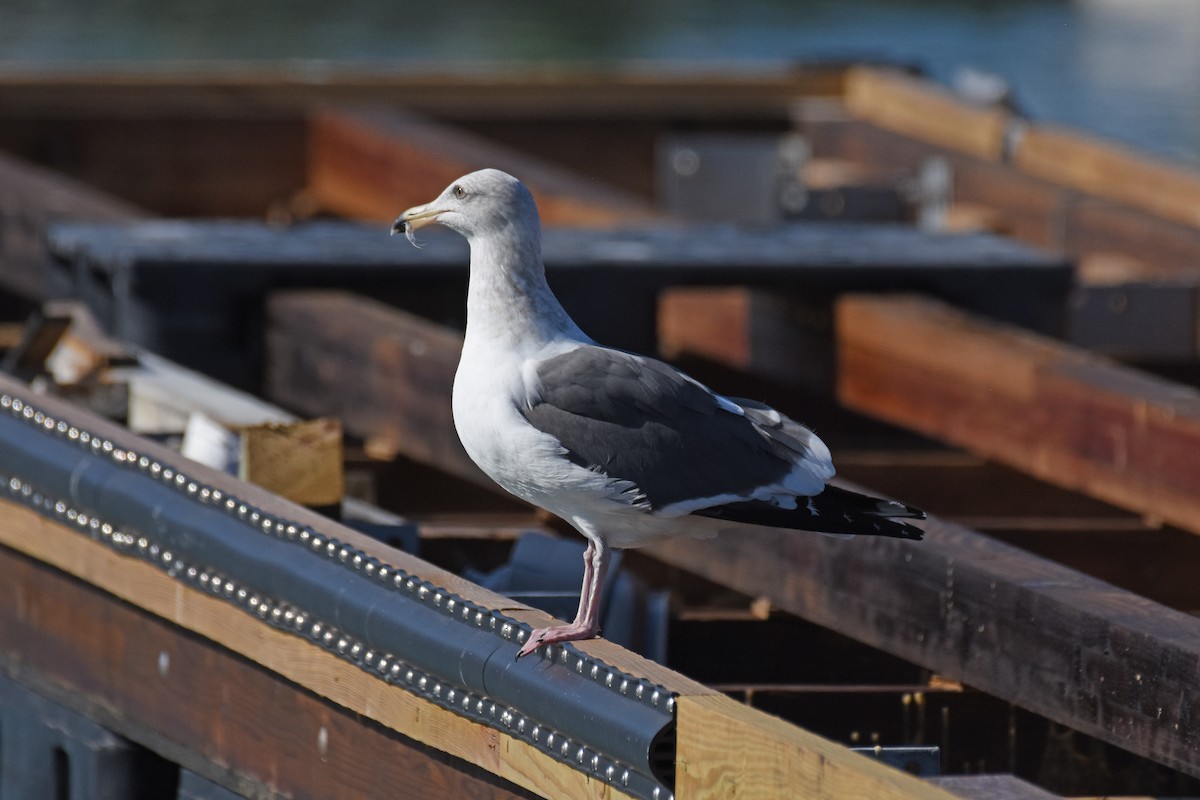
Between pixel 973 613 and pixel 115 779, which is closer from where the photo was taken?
pixel 973 613

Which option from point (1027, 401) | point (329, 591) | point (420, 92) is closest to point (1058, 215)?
point (1027, 401)

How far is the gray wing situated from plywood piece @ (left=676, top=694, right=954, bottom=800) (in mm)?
420

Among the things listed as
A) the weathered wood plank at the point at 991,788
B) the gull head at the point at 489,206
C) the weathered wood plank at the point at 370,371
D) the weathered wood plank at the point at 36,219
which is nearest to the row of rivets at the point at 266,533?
the weathered wood plank at the point at 991,788

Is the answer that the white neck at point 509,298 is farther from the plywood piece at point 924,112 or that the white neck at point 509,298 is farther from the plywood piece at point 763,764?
the plywood piece at point 924,112

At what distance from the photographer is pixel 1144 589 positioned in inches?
195

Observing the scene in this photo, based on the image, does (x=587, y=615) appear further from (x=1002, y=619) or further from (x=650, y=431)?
(x=1002, y=619)

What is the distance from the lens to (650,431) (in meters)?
3.14

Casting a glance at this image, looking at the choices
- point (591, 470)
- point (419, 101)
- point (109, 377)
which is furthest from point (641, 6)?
point (591, 470)

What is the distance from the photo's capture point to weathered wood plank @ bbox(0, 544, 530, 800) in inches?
133

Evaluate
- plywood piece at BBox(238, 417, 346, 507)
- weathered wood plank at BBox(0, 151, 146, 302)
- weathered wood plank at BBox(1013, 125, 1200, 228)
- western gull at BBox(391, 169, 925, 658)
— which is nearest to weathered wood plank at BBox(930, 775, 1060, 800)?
western gull at BBox(391, 169, 925, 658)

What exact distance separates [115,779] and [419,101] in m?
Result: 7.22

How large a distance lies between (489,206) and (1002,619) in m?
1.19

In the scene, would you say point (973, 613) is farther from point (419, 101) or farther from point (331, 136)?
point (419, 101)

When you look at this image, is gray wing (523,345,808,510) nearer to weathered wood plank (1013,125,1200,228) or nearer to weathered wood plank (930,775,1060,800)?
weathered wood plank (930,775,1060,800)
